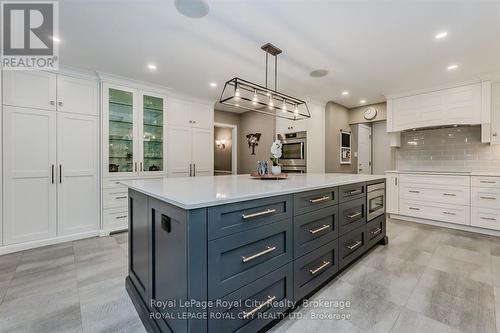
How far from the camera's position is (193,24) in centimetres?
211

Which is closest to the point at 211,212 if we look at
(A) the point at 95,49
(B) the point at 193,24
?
(B) the point at 193,24

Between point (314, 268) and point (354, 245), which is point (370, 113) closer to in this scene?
point (354, 245)

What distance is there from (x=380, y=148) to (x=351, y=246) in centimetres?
428

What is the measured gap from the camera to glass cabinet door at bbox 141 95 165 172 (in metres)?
3.73

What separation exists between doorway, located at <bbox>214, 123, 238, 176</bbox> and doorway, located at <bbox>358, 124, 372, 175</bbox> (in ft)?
10.4

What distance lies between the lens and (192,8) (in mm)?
1877

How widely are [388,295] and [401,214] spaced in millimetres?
2927

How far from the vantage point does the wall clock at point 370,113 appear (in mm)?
4883

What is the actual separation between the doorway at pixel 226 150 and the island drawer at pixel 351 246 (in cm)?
404

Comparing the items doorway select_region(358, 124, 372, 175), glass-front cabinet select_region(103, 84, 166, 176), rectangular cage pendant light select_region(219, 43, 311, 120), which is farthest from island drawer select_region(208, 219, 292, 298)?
doorway select_region(358, 124, 372, 175)

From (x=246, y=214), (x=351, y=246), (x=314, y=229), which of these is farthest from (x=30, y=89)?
(x=351, y=246)

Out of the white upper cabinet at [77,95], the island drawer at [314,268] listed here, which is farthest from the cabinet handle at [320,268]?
the white upper cabinet at [77,95]

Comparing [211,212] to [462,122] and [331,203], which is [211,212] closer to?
[331,203]

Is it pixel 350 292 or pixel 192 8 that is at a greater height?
pixel 192 8
